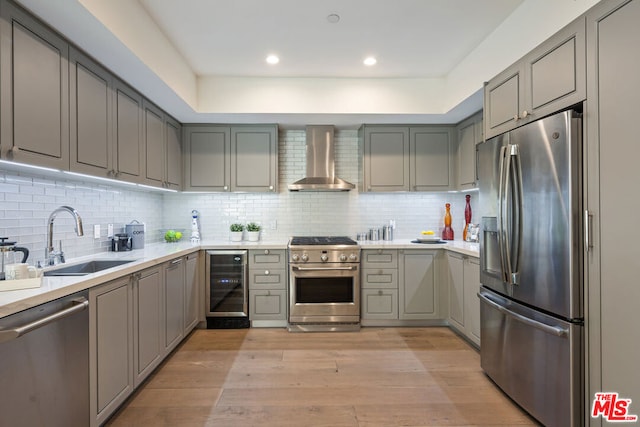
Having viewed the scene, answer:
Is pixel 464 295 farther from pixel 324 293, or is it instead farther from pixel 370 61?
pixel 370 61

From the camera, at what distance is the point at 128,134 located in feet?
8.77

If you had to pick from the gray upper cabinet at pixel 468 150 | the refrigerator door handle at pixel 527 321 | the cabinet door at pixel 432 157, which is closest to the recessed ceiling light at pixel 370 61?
the cabinet door at pixel 432 157

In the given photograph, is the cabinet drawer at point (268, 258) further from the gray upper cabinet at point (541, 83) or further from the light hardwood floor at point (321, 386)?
the gray upper cabinet at point (541, 83)

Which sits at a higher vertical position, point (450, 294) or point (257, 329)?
point (450, 294)

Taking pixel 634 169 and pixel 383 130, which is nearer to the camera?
pixel 634 169

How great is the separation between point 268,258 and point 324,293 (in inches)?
28.9

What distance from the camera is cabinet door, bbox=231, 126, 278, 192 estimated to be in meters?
3.89

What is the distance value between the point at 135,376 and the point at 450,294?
117 inches

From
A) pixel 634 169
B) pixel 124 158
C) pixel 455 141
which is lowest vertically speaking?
pixel 634 169

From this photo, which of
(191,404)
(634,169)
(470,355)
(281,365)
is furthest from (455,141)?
(191,404)

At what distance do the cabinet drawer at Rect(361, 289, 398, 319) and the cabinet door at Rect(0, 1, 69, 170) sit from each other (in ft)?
9.65

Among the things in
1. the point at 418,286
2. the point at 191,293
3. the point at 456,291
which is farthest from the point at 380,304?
the point at 191,293

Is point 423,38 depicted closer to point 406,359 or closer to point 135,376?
point 406,359

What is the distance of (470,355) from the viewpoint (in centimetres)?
292
